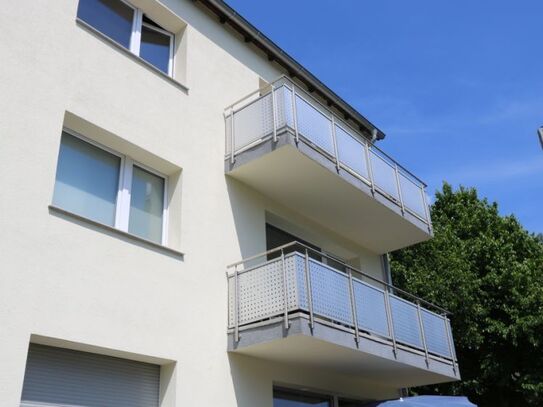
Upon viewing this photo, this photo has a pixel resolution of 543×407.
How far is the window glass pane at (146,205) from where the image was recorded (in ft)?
27.2

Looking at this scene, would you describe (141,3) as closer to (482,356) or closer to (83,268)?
(83,268)

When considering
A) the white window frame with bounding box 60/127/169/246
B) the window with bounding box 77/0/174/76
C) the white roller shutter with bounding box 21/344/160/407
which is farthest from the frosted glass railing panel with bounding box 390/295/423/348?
the window with bounding box 77/0/174/76

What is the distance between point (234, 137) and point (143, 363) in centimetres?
412

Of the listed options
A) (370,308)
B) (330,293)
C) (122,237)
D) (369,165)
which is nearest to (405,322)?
(370,308)

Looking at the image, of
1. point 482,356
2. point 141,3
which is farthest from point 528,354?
point 141,3

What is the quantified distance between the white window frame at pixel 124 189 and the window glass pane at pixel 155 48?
209 cm

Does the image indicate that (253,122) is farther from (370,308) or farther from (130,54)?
(370,308)

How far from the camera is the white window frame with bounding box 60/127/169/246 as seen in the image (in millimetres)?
7938

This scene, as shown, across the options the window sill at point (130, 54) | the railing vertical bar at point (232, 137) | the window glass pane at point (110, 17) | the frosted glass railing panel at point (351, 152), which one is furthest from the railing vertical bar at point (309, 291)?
the window glass pane at point (110, 17)

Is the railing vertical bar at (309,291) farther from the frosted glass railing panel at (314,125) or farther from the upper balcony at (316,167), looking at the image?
the frosted glass railing panel at (314,125)

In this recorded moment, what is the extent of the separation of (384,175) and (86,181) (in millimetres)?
6255

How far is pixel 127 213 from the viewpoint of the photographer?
26.6ft

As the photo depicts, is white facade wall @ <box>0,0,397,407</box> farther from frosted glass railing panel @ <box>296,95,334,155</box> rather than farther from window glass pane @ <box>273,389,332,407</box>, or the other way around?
frosted glass railing panel @ <box>296,95,334,155</box>

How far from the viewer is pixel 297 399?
9891mm
